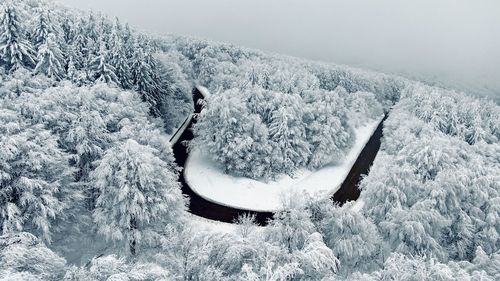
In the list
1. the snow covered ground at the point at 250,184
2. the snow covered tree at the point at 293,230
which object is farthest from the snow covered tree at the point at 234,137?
the snow covered tree at the point at 293,230

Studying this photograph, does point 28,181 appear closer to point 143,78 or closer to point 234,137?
point 234,137

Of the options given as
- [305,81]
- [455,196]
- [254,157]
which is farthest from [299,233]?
[305,81]

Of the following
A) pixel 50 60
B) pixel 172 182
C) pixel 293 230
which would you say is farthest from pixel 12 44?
pixel 293 230

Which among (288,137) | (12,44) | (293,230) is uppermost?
(12,44)

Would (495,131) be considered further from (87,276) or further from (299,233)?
(87,276)

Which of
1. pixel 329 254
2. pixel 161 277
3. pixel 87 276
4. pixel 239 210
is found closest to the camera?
pixel 87 276

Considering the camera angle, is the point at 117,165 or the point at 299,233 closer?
the point at 299,233

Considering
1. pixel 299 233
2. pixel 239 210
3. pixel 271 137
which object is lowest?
pixel 239 210

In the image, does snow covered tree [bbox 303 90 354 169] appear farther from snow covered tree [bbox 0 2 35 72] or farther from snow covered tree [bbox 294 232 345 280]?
snow covered tree [bbox 0 2 35 72]
